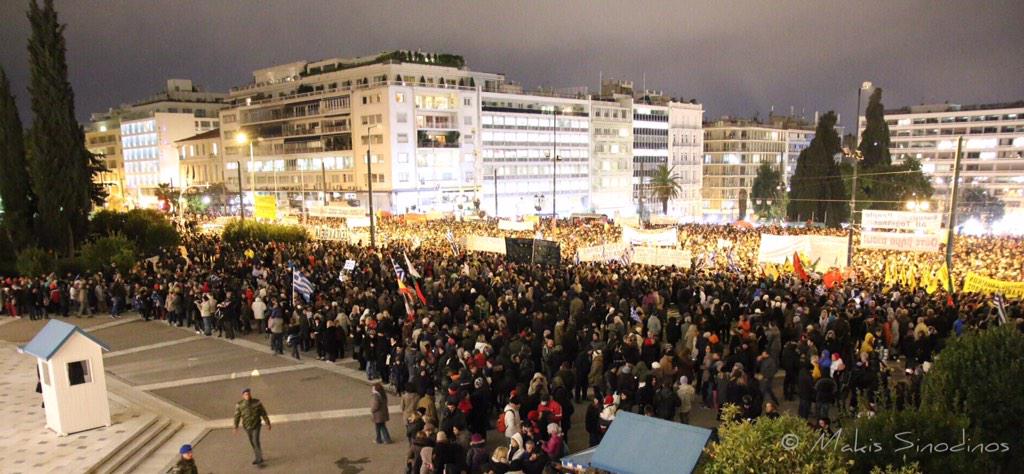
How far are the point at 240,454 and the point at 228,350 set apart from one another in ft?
24.5

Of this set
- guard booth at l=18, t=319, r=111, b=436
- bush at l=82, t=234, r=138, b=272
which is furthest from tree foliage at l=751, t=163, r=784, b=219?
guard booth at l=18, t=319, r=111, b=436

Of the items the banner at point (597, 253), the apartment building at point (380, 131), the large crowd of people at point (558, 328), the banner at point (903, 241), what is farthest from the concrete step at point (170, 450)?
the apartment building at point (380, 131)

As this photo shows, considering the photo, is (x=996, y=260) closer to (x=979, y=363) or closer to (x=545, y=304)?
(x=545, y=304)

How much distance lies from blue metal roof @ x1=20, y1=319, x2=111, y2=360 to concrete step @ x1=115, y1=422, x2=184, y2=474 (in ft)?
5.90

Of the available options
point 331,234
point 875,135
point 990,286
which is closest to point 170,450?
point 990,286

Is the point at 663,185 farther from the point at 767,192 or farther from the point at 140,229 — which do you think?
the point at 140,229

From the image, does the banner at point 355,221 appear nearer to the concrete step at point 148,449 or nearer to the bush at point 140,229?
the bush at point 140,229

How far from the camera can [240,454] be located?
10820 millimetres

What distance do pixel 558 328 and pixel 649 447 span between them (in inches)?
273

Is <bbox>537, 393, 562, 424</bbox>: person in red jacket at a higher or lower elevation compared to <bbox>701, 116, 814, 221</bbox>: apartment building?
lower

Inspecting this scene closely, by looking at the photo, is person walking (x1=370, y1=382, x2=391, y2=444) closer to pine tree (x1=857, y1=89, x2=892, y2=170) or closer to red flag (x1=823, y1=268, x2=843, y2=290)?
red flag (x1=823, y1=268, x2=843, y2=290)

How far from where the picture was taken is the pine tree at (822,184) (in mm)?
53156

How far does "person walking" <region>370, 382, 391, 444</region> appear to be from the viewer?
10523 mm

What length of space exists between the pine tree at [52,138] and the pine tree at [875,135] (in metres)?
53.5
